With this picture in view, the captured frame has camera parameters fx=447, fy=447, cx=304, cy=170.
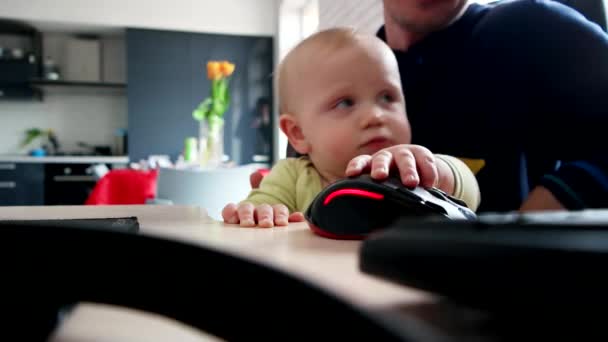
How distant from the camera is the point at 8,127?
482 centimetres

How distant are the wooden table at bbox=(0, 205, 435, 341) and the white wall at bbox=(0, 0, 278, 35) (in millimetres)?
4723

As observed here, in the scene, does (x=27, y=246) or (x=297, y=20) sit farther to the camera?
(x=297, y=20)

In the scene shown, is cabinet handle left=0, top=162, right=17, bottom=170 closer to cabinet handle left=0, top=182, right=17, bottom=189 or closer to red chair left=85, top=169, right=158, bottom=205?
cabinet handle left=0, top=182, right=17, bottom=189

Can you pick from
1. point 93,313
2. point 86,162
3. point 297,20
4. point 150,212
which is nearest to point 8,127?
point 86,162

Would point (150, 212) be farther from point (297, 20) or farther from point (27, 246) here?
point (297, 20)

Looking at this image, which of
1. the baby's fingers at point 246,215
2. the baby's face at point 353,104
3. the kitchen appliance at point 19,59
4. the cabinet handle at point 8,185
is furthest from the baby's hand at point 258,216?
the kitchen appliance at point 19,59

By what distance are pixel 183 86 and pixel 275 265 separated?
16.1ft

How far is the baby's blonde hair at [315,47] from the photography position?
0.74 meters

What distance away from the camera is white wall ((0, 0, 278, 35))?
445 centimetres

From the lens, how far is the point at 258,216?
1.62 ft

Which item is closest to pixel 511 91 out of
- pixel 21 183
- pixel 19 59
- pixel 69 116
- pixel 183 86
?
pixel 183 86

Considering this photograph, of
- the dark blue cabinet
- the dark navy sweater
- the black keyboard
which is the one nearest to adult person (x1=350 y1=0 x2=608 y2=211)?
the dark navy sweater

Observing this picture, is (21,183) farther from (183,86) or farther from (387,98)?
(387,98)

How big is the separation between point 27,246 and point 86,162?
4597mm
